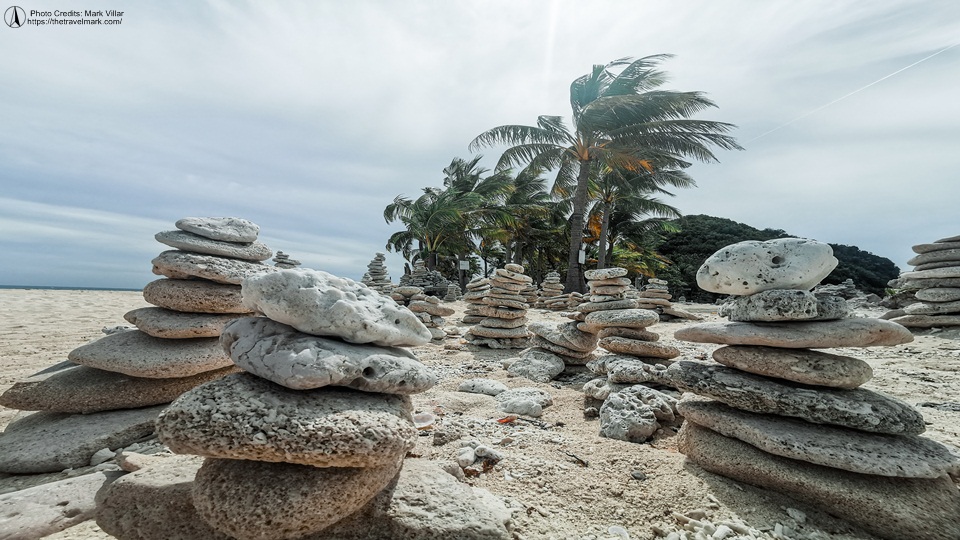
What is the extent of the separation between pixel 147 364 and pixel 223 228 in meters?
1.34

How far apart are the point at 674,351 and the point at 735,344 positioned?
2.49m

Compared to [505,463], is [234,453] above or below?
above

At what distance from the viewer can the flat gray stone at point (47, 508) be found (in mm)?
1918

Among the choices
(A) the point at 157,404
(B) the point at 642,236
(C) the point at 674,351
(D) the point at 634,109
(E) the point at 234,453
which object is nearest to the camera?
(E) the point at 234,453

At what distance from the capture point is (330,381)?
1924 mm

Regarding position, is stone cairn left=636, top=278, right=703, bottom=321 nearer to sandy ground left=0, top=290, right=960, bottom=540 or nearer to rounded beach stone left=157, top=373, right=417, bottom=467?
sandy ground left=0, top=290, right=960, bottom=540

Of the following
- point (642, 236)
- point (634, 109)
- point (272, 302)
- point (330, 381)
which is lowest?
point (330, 381)

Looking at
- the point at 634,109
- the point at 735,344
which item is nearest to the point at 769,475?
the point at 735,344

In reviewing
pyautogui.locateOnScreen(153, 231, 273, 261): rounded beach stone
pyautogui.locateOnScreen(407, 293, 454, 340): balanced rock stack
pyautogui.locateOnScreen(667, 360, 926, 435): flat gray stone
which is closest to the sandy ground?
pyautogui.locateOnScreen(667, 360, 926, 435): flat gray stone

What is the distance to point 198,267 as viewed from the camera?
3496 millimetres

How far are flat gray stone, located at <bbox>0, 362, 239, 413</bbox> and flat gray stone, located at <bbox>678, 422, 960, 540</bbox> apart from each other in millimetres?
4048

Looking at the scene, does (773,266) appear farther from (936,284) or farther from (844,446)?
(936,284)

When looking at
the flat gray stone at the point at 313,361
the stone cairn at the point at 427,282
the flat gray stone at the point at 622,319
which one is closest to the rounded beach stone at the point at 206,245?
the flat gray stone at the point at 313,361

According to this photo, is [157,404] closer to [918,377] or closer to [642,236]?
[918,377]
